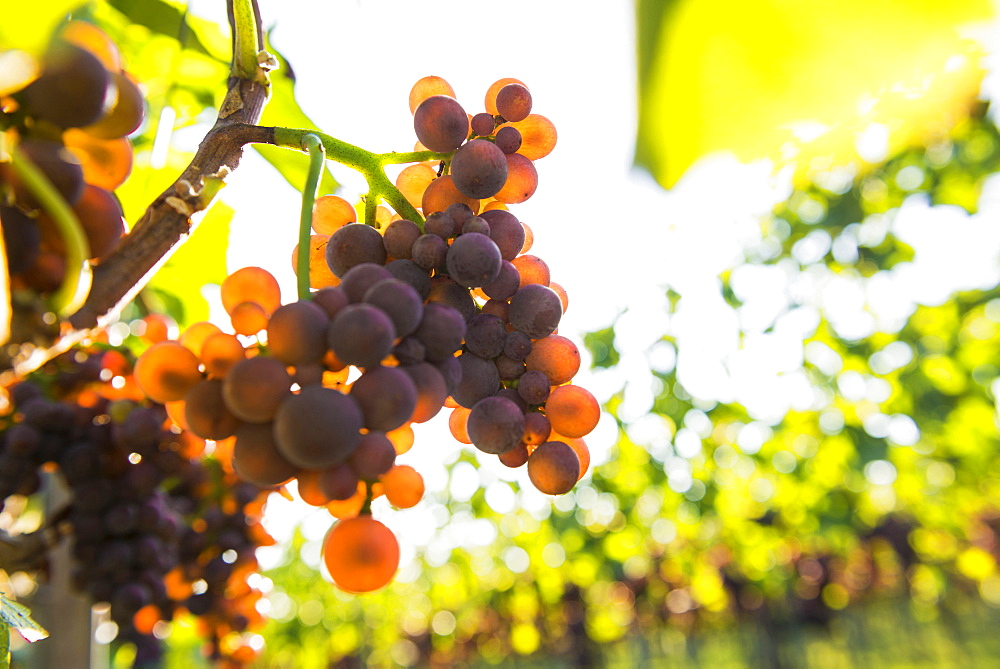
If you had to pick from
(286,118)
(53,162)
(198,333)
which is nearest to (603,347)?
(286,118)

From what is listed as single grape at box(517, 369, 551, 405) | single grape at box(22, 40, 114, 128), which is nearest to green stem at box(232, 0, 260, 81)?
single grape at box(22, 40, 114, 128)

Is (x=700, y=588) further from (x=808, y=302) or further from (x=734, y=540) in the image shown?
(x=808, y=302)

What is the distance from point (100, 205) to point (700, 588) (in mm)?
7939

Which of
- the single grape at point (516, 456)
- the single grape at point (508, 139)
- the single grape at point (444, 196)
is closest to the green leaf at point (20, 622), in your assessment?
the single grape at point (516, 456)

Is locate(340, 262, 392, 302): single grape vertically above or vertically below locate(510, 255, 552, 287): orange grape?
below

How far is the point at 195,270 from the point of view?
1.39 metres

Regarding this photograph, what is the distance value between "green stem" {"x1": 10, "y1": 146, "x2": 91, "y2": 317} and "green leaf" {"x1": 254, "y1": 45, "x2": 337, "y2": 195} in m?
0.66

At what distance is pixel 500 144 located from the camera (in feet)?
2.55

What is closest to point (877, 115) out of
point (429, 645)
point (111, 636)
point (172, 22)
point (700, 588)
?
point (172, 22)

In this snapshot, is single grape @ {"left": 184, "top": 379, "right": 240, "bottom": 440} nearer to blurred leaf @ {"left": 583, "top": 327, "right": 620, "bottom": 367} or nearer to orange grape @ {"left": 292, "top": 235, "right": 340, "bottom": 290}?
orange grape @ {"left": 292, "top": 235, "right": 340, "bottom": 290}

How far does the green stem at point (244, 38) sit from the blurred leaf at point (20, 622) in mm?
556

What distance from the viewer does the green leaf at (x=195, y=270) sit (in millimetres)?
1340

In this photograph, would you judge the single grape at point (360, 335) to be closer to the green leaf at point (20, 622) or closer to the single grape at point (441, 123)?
the single grape at point (441, 123)

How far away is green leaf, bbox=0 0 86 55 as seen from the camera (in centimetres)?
24
